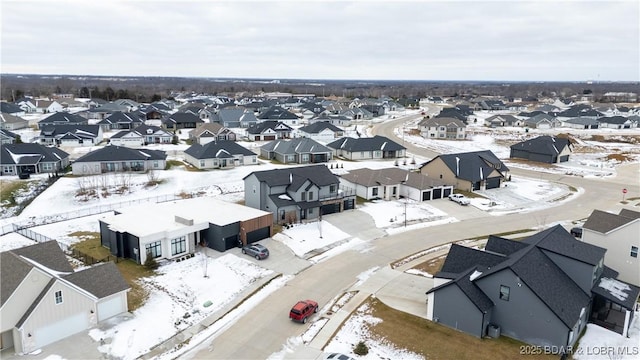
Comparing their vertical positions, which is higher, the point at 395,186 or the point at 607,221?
the point at 607,221

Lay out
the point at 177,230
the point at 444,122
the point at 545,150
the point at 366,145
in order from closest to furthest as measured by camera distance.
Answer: the point at 177,230, the point at 545,150, the point at 366,145, the point at 444,122

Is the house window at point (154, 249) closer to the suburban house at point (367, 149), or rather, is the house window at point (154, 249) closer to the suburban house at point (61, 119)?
the suburban house at point (367, 149)

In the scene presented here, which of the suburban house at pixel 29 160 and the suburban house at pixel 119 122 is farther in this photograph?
the suburban house at pixel 119 122

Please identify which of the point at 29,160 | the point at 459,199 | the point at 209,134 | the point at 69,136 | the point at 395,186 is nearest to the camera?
the point at 459,199

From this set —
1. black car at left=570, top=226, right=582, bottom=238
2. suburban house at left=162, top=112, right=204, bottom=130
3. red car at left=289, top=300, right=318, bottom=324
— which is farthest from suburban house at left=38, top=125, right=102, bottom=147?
black car at left=570, top=226, right=582, bottom=238

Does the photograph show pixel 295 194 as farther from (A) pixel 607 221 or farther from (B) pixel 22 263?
(A) pixel 607 221

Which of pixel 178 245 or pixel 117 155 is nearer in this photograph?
pixel 178 245

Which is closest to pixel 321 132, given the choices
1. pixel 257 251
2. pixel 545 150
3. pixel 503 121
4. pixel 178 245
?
pixel 545 150

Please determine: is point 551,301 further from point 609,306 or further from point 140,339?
point 140,339

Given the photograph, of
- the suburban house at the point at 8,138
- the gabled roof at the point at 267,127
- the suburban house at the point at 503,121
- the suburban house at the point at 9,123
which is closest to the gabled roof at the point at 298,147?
the gabled roof at the point at 267,127
